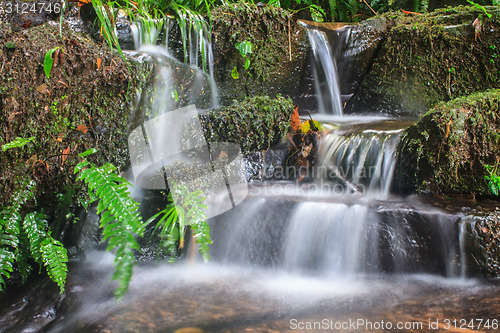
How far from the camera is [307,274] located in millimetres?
2959

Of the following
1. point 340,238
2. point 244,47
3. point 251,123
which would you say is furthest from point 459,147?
point 244,47

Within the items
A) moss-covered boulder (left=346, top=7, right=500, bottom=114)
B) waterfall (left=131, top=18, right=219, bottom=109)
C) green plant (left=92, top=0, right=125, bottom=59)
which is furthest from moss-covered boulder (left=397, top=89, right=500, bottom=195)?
green plant (left=92, top=0, right=125, bottom=59)

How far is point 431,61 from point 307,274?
435cm

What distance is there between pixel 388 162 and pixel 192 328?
2724 millimetres

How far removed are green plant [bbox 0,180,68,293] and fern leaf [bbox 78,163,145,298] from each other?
1.34ft

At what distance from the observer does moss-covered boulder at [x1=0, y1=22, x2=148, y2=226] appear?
2750mm

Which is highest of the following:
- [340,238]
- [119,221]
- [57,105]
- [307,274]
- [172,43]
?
[172,43]

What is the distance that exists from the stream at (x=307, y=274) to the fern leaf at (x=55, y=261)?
0.59ft

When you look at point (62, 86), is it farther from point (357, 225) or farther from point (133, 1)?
point (357, 225)

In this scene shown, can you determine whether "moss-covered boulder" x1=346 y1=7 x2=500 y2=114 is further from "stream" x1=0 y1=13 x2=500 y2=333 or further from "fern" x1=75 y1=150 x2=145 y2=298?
"fern" x1=75 y1=150 x2=145 y2=298

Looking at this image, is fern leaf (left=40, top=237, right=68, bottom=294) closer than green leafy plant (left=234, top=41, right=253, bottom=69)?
Yes

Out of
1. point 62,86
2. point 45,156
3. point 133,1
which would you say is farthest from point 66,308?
point 133,1

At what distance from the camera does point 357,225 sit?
303cm

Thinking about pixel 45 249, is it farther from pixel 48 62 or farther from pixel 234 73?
pixel 234 73
